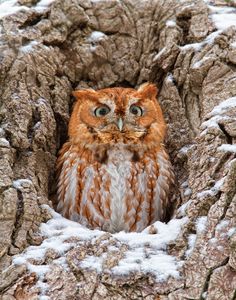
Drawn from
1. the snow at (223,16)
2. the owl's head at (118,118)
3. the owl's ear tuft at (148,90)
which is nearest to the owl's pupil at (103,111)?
the owl's head at (118,118)

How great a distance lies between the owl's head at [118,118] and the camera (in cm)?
450

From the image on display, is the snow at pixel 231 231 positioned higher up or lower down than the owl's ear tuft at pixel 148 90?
lower down

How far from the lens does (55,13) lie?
515cm

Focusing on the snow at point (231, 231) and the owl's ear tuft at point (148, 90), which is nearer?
the snow at point (231, 231)

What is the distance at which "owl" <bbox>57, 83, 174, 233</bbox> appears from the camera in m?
4.49

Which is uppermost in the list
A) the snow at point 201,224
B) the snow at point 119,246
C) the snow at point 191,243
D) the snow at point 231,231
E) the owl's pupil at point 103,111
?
the owl's pupil at point 103,111

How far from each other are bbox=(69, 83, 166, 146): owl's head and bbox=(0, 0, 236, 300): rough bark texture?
229 millimetres

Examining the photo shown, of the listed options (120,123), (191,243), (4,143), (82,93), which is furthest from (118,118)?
(191,243)

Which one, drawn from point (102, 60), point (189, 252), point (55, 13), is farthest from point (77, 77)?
point (189, 252)

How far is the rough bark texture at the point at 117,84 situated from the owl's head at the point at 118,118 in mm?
229

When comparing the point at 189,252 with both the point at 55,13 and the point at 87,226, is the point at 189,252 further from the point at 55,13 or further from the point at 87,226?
the point at 55,13

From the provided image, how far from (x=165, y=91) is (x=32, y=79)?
45.7 inches

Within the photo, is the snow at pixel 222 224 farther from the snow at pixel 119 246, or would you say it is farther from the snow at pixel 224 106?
the snow at pixel 224 106

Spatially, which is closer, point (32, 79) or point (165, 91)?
point (32, 79)
